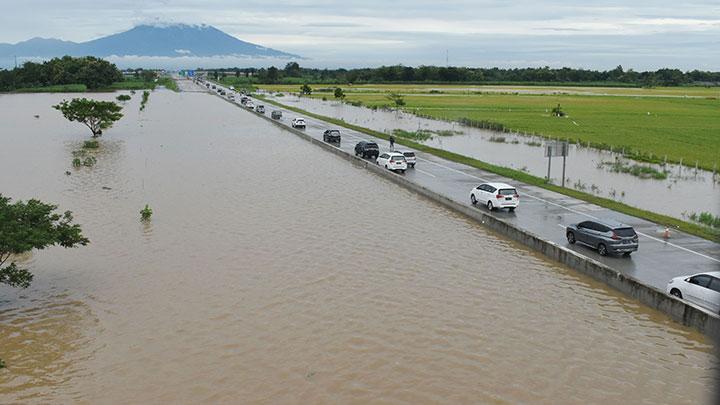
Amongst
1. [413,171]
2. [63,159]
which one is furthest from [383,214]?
[63,159]

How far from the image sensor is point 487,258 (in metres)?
24.0

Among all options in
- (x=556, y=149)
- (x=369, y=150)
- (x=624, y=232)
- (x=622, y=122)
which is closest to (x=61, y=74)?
(x=622, y=122)

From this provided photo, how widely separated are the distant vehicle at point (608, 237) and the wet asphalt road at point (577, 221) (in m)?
0.33

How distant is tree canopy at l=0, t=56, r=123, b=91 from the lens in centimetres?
14738

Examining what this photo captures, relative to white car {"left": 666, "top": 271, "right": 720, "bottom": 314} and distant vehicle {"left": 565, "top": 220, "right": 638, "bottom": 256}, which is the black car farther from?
white car {"left": 666, "top": 271, "right": 720, "bottom": 314}

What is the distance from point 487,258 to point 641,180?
21642 mm

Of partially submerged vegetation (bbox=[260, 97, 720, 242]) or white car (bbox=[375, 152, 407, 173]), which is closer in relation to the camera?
partially submerged vegetation (bbox=[260, 97, 720, 242])

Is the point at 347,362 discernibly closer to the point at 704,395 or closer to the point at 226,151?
the point at 704,395

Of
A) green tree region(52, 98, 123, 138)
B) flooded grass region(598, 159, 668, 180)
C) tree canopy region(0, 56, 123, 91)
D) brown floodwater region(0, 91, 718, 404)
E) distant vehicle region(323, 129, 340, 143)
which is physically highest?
tree canopy region(0, 56, 123, 91)

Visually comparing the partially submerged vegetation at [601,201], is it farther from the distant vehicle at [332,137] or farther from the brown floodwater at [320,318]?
the distant vehicle at [332,137]

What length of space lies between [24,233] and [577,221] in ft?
66.7

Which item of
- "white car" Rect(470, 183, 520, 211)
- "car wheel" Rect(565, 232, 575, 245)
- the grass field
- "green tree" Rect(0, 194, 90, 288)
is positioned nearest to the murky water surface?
the grass field

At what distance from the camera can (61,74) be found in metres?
151

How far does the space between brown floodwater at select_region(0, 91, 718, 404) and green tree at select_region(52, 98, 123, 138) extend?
29911mm
